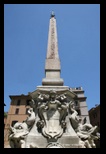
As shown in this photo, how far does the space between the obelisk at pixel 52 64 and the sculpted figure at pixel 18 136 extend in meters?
1.88

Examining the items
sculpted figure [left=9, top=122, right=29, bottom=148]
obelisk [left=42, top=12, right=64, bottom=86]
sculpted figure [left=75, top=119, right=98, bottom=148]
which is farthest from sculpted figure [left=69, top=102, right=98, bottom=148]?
sculpted figure [left=9, top=122, right=29, bottom=148]

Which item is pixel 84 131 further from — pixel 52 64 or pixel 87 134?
pixel 52 64

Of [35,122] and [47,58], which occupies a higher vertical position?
[47,58]

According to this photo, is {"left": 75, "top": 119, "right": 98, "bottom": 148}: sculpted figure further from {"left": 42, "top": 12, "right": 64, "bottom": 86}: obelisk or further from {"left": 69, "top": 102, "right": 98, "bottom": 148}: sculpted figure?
{"left": 42, "top": 12, "right": 64, "bottom": 86}: obelisk

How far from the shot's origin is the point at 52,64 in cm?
827

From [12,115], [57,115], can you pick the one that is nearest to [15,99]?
[12,115]

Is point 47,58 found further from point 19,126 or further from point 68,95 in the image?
point 19,126

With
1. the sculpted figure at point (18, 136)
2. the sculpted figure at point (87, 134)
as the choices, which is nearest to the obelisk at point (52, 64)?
the sculpted figure at point (87, 134)

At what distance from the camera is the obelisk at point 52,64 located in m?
7.32

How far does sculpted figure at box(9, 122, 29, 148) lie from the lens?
18.8ft

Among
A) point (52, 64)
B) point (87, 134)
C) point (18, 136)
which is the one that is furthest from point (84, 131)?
point (52, 64)

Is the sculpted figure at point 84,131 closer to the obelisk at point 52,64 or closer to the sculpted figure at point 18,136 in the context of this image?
the obelisk at point 52,64

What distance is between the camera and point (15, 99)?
33031 mm
